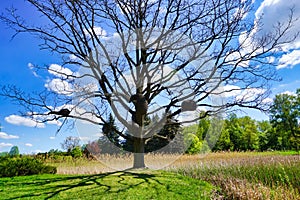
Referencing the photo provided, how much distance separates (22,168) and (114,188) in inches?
228

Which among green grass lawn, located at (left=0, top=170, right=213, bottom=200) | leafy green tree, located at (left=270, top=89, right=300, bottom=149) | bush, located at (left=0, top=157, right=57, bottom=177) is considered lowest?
green grass lawn, located at (left=0, top=170, right=213, bottom=200)

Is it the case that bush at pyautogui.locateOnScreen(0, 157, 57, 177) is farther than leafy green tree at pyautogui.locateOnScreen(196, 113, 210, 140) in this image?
Yes

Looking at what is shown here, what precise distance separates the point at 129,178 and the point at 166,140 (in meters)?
3.18

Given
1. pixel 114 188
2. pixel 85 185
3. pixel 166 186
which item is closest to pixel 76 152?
pixel 85 185

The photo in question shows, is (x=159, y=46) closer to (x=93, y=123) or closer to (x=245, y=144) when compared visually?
(x=93, y=123)

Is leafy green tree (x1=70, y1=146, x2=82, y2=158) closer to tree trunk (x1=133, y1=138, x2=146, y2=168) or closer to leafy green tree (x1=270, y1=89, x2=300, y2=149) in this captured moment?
tree trunk (x1=133, y1=138, x2=146, y2=168)

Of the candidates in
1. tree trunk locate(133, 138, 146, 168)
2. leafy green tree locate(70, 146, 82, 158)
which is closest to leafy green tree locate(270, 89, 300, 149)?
leafy green tree locate(70, 146, 82, 158)

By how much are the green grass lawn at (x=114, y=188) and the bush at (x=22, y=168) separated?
2.54 m

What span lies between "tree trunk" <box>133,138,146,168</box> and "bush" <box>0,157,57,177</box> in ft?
13.0

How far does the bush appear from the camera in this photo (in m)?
10.7

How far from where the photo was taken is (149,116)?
384 inches

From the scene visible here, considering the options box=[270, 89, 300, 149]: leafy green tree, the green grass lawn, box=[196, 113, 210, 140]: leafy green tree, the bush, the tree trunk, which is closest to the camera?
the green grass lawn

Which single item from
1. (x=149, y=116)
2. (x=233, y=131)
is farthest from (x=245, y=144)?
(x=149, y=116)

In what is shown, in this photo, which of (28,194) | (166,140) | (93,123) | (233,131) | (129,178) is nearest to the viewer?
(28,194)
